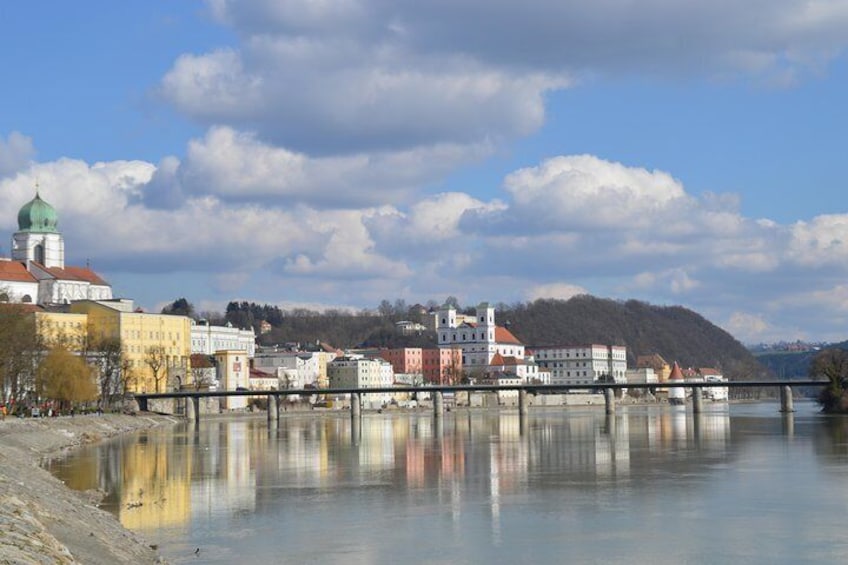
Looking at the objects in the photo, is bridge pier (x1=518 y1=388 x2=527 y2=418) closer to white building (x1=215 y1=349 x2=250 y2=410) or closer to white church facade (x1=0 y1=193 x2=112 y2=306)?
white building (x1=215 y1=349 x2=250 y2=410)

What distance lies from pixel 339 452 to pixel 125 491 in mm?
20488

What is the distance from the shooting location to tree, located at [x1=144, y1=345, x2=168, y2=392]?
124 meters

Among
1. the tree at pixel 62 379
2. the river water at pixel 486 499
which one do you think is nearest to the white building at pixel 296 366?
the tree at pixel 62 379

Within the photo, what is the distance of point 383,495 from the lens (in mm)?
36812

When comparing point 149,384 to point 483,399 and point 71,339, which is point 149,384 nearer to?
point 71,339

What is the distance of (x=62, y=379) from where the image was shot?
275 ft

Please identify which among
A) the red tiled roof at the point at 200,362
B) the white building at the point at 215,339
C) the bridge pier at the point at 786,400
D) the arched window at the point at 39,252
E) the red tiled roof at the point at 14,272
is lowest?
the bridge pier at the point at 786,400

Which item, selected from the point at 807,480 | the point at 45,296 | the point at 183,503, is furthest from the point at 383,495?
the point at 45,296

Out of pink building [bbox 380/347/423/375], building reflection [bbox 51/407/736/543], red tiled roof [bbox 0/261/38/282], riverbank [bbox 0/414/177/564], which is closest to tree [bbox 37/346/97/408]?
building reflection [bbox 51/407/736/543]

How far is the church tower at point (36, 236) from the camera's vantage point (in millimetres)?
136875

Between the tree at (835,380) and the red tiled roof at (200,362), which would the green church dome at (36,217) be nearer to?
the red tiled roof at (200,362)

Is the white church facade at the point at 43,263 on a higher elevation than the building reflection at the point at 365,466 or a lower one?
higher

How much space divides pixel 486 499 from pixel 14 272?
106m

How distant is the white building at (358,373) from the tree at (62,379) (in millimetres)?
84401
